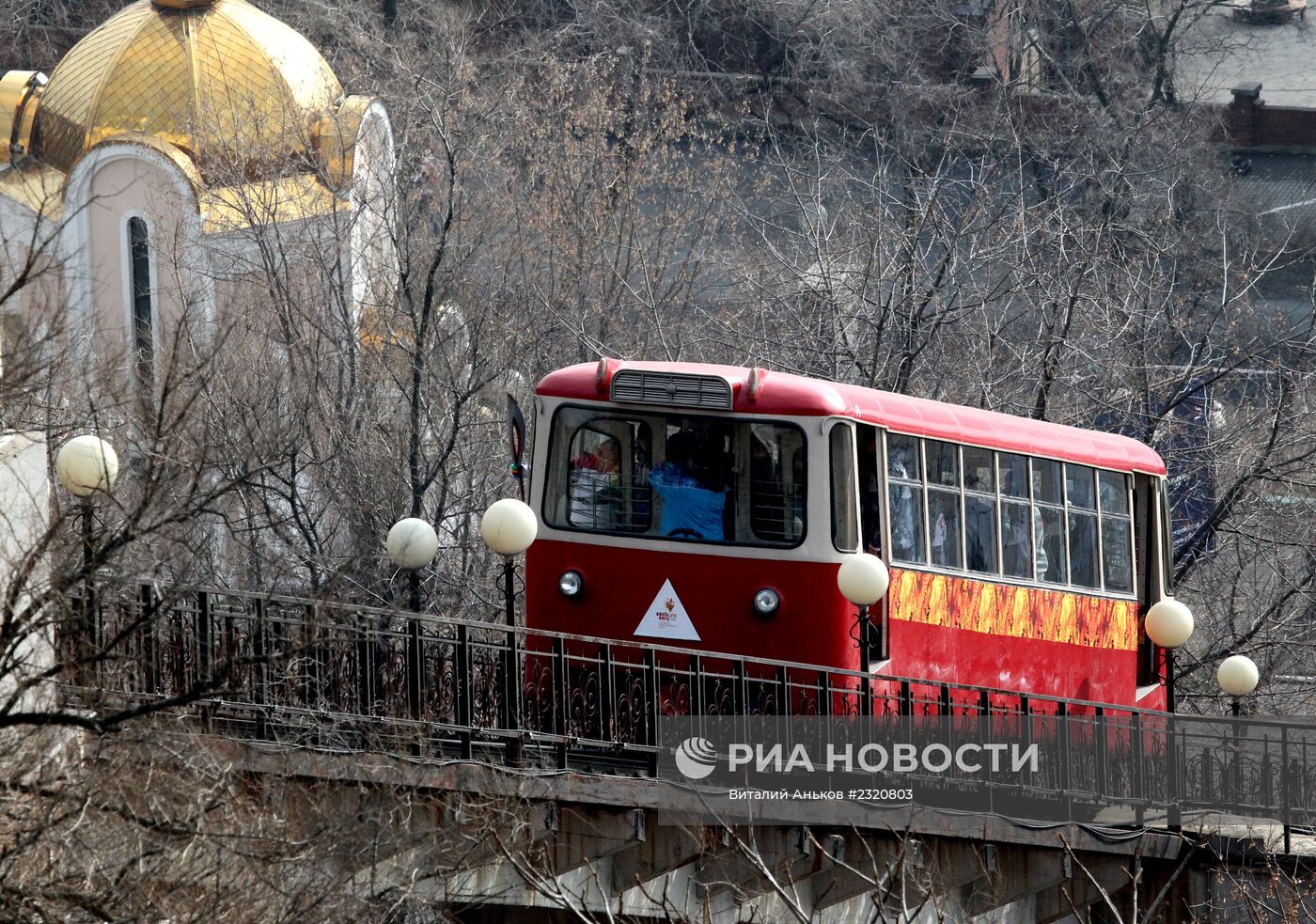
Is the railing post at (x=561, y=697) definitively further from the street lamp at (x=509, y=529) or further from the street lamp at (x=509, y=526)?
the street lamp at (x=509, y=526)

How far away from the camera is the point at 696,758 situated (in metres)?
16.1

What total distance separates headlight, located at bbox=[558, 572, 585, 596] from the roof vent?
1474 millimetres

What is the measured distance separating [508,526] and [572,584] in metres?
2.75

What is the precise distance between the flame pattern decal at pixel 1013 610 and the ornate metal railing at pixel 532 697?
0.62m

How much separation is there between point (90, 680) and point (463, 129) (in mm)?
21834

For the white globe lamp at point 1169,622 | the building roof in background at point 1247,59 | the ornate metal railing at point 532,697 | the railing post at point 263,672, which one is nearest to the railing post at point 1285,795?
the ornate metal railing at point 532,697

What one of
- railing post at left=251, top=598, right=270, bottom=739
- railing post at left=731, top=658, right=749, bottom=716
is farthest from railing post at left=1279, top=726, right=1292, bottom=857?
railing post at left=251, top=598, right=270, bottom=739

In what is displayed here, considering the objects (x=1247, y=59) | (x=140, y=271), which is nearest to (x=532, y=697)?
(x=140, y=271)

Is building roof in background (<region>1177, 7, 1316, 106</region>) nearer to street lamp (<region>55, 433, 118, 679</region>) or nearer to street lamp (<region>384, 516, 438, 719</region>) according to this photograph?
street lamp (<region>384, 516, 438, 719</region>)

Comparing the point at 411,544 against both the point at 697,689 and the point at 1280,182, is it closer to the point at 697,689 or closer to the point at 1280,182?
the point at 697,689

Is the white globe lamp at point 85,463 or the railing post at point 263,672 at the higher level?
the white globe lamp at point 85,463

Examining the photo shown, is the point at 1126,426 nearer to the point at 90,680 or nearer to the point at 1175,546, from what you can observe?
the point at 1175,546

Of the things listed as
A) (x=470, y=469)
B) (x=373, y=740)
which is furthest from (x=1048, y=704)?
(x=470, y=469)

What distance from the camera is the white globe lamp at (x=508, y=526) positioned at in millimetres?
15180
